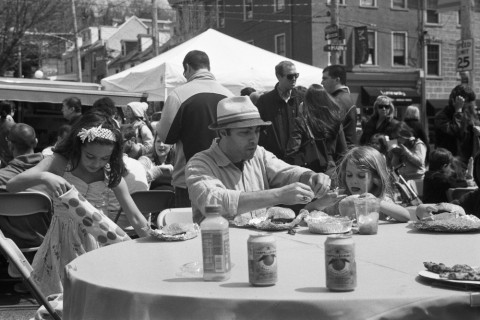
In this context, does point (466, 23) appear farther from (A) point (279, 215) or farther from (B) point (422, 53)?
(B) point (422, 53)

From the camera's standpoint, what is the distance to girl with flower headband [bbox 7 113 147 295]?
412 cm

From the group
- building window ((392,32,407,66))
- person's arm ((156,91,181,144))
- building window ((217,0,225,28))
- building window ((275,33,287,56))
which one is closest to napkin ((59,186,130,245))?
person's arm ((156,91,181,144))

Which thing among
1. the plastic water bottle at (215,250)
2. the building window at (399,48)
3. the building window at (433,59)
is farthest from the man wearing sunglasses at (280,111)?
the building window at (433,59)

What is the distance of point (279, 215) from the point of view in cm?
367

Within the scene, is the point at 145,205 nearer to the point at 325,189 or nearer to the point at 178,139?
the point at 178,139

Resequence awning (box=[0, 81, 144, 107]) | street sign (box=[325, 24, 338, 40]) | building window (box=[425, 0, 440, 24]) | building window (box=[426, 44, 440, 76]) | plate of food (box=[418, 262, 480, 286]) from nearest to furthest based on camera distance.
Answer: plate of food (box=[418, 262, 480, 286]) < awning (box=[0, 81, 144, 107]) < street sign (box=[325, 24, 338, 40]) < building window (box=[425, 0, 440, 24]) < building window (box=[426, 44, 440, 76])

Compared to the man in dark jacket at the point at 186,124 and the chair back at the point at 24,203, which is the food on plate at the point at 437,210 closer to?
the man in dark jacket at the point at 186,124

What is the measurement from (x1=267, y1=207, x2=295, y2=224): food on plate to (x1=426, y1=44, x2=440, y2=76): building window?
119ft

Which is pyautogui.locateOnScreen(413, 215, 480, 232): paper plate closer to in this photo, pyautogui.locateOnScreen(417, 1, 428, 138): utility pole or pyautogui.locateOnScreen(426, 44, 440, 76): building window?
pyautogui.locateOnScreen(417, 1, 428, 138): utility pole

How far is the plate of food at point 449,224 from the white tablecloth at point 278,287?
0.52 ft

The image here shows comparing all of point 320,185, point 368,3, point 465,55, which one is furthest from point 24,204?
point 368,3

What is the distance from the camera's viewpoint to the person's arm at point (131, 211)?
13.9ft

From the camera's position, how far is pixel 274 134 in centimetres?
586

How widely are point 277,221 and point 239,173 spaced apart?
0.54 meters
